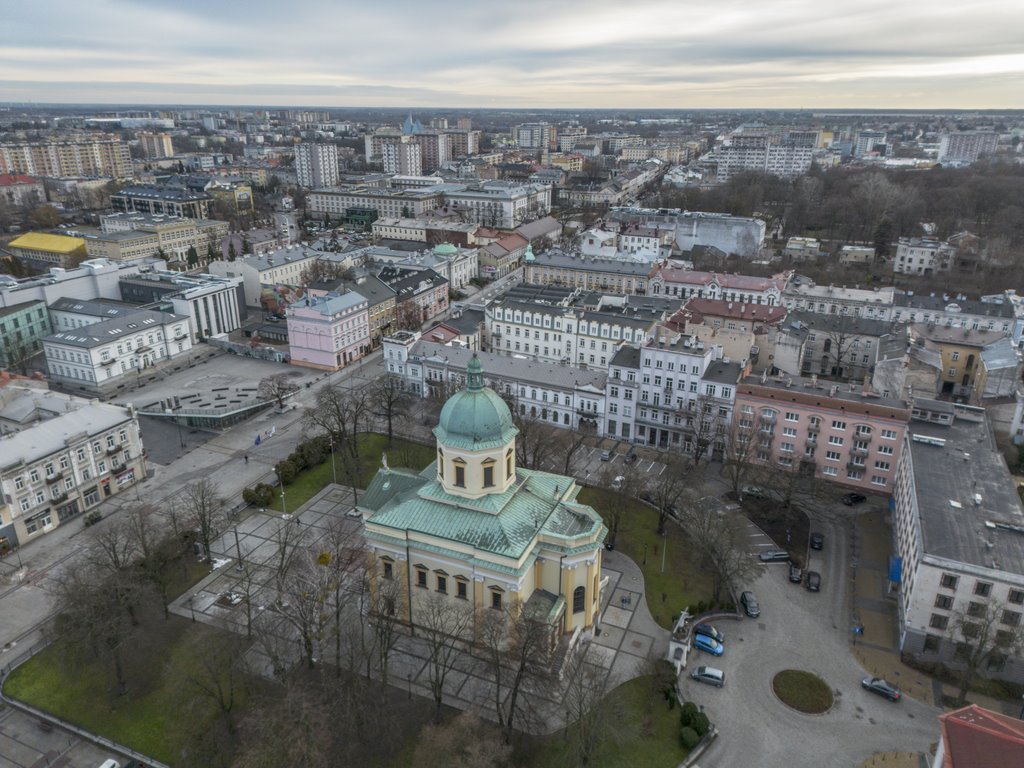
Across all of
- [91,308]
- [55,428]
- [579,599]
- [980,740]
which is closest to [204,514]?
[55,428]

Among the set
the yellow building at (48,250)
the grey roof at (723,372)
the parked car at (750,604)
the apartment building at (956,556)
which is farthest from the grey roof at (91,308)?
the apartment building at (956,556)

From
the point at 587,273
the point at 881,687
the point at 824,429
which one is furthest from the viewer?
the point at 587,273

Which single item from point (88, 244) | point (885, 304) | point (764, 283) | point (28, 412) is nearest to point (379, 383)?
point (28, 412)

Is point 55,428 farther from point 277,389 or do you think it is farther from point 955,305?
point 955,305

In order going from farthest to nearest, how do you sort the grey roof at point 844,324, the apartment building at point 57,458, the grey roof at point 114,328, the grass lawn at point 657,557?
the grey roof at point 844,324, the grey roof at point 114,328, the apartment building at point 57,458, the grass lawn at point 657,557

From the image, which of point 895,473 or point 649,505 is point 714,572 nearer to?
point 649,505

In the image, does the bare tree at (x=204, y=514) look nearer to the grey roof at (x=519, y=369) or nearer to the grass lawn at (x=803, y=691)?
the grey roof at (x=519, y=369)

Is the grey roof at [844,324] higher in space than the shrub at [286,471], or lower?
higher
